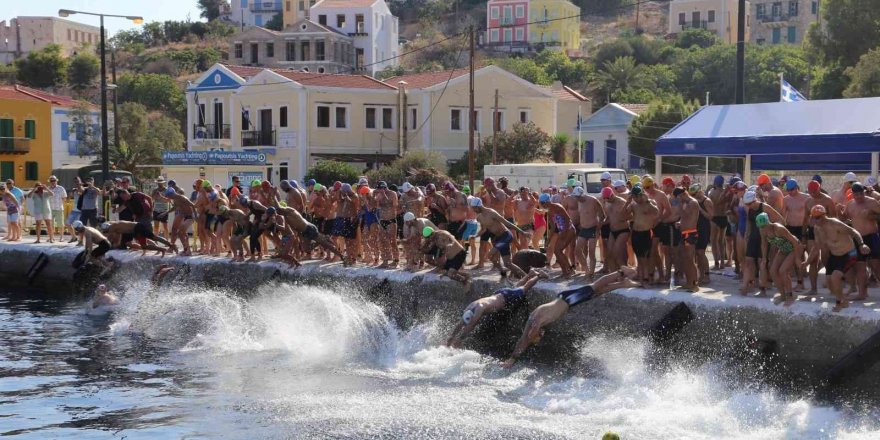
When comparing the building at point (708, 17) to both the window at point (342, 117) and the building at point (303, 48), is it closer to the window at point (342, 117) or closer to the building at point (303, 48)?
the building at point (303, 48)

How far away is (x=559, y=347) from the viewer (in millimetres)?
15242

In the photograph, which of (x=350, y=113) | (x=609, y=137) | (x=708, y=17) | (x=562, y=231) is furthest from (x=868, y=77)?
(x=708, y=17)

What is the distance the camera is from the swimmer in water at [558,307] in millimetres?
14250

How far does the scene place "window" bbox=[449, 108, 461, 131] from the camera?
158ft

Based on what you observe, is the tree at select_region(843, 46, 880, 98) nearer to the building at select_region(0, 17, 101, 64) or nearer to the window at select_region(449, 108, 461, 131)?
the window at select_region(449, 108, 461, 131)

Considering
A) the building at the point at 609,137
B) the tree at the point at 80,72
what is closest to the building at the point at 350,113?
the building at the point at 609,137

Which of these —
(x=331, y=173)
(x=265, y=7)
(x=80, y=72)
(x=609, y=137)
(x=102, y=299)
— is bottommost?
(x=102, y=299)

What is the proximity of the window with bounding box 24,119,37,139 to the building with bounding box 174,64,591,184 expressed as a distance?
14.2 metres

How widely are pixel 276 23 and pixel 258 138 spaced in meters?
84.6

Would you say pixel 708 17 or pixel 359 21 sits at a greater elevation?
pixel 708 17

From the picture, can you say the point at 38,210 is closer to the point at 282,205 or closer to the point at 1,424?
the point at 282,205

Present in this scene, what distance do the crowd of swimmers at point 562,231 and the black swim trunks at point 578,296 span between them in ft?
0.05

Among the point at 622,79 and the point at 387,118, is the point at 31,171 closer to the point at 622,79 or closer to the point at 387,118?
the point at 387,118

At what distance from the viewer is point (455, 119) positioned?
48438mm
